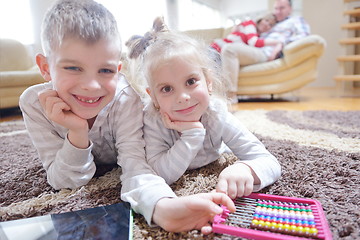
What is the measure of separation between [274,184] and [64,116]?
19.3 inches

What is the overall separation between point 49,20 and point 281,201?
0.60 meters

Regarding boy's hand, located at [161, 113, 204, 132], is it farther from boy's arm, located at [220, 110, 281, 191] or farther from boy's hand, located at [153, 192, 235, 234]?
boy's hand, located at [153, 192, 235, 234]

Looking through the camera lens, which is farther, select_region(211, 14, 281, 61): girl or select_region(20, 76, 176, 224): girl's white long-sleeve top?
select_region(211, 14, 281, 61): girl

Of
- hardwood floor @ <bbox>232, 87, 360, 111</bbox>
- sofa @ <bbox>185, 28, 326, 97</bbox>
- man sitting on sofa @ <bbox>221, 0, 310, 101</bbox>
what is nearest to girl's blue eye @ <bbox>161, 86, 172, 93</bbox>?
hardwood floor @ <bbox>232, 87, 360, 111</bbox>

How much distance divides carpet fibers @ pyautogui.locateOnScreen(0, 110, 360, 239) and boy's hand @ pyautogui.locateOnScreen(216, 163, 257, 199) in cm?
8

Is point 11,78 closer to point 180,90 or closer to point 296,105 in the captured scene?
point 180,90

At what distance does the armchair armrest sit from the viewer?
236 centimetres

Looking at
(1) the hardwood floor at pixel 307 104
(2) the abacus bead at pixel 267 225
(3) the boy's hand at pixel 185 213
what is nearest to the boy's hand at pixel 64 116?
(3) the boy's hand at pixel 185 213

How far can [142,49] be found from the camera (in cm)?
76

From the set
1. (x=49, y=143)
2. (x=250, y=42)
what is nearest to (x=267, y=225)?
(x=49, y=143)

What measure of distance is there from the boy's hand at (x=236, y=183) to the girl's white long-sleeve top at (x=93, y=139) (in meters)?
0.15

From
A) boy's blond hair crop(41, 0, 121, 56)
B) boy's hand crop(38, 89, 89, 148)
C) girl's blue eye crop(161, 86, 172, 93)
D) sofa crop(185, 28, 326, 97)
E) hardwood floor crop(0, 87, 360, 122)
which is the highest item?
boy's blond hair crop(41, 0, 121, 56)

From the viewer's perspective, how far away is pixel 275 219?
1.70 feet

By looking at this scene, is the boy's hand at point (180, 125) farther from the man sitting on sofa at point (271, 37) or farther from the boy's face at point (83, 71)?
the man sitting on sofa at point (271, 37)
